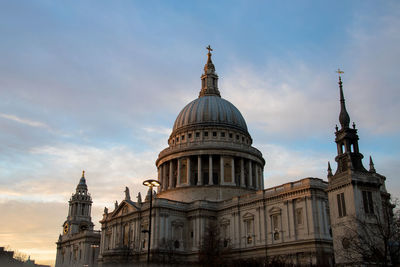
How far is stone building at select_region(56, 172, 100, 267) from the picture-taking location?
338 feet

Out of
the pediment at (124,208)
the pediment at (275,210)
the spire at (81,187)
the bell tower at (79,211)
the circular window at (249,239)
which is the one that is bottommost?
the circular window at (249,239)

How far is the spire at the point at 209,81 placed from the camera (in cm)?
9719

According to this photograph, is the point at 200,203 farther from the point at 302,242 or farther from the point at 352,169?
the point at 352,169

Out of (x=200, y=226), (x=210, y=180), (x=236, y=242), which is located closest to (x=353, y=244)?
(x=236, y=242)

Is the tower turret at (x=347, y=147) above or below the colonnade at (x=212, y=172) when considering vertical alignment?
below

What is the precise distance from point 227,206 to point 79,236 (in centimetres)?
5109

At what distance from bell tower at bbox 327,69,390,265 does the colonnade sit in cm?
3356

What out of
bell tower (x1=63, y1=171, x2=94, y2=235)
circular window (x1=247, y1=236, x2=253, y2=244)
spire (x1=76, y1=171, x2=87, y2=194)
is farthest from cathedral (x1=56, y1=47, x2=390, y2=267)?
spire (x1=76, y1=171, x2=87, y2=194)

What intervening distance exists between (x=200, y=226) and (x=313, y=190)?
20843 millimetres

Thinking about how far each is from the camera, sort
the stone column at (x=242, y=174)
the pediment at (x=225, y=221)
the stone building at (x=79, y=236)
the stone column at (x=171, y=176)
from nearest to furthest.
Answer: the pediment at (x=225, y=221), the stone column at (x=242, y=174), the stone column at (x=171, y=176), the stone building at (x=79, y=236)

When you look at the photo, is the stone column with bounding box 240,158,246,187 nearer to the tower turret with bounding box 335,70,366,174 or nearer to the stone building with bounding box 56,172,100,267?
the tower turret with bounding box 335,70,366,174

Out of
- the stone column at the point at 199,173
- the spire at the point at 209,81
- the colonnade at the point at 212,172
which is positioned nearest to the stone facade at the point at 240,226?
the stone column at the point at 199,173

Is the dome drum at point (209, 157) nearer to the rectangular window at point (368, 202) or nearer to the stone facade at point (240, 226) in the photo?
the stone facade at point (240, 226)

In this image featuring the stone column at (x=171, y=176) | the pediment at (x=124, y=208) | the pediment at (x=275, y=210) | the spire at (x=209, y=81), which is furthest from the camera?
the spire at (x=209, y=81)
